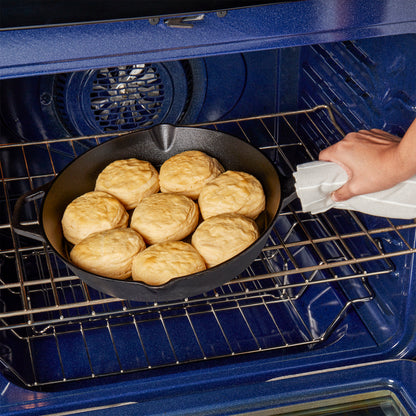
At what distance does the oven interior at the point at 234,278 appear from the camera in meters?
1.28

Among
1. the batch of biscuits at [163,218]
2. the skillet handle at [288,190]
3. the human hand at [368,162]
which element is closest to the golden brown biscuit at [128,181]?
the batch of biscuits at [163,218]

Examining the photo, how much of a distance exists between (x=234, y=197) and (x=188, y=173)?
0.44ft

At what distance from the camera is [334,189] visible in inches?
41.9

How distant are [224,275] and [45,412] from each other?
1.60 ft

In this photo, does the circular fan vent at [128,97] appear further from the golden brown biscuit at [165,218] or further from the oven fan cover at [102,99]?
the golden brown biscuit at [165,218]

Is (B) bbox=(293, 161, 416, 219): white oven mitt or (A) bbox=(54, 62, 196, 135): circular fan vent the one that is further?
(A) bbox=(54, 62, 196, 135): circular fan vent

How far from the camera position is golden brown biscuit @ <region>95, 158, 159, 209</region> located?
1.26m

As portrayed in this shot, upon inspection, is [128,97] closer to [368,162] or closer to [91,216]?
[91,216]

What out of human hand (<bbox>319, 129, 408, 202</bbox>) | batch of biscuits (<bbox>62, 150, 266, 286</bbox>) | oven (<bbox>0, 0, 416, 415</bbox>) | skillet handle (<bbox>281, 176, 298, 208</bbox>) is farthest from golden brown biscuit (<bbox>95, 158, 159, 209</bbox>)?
human hand (<bbox>319, 129, 408, 202</bbox>)

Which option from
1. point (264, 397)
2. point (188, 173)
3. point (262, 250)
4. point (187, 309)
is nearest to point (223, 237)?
point (262, 250)

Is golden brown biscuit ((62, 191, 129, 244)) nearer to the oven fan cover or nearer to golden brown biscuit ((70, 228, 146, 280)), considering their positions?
golden brown biscuit ((70, 228, 146, 280))

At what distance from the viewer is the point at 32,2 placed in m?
0.87

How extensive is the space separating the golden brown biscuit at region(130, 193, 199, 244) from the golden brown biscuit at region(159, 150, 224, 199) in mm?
46

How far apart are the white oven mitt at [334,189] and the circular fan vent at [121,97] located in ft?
1.67
